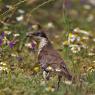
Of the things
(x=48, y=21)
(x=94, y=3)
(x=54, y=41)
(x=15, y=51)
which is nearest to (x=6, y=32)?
(x=15, y=51)

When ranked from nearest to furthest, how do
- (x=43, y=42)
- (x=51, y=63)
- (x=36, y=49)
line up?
(x=51, y=63)
(x=43, y=42)
(x=36, y=49)

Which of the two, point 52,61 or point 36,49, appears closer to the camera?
point 52,61

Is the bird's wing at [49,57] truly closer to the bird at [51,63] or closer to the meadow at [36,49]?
the bird at [51,63]

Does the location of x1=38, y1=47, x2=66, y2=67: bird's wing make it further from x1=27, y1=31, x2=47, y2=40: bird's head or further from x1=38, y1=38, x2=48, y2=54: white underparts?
x1=27, y1=31, x2=47, y2=40: bird's head

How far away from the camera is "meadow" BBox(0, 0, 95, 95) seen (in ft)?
20.3

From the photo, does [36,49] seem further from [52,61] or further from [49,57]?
[52,61]

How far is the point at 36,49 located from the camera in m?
8.27

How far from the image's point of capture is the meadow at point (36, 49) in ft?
20.3

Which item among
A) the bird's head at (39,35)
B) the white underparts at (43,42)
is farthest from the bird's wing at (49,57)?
the bird's head at (39,35)

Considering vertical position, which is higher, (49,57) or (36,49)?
(36,49)

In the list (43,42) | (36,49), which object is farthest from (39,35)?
(36,49)

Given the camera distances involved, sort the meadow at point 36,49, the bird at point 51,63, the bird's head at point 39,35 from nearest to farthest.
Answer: the meadow at point 36,49 < the bird at point 51,63 < the bird's head at point 39,35

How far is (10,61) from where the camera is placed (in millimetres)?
7609

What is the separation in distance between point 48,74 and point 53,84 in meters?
0.38
